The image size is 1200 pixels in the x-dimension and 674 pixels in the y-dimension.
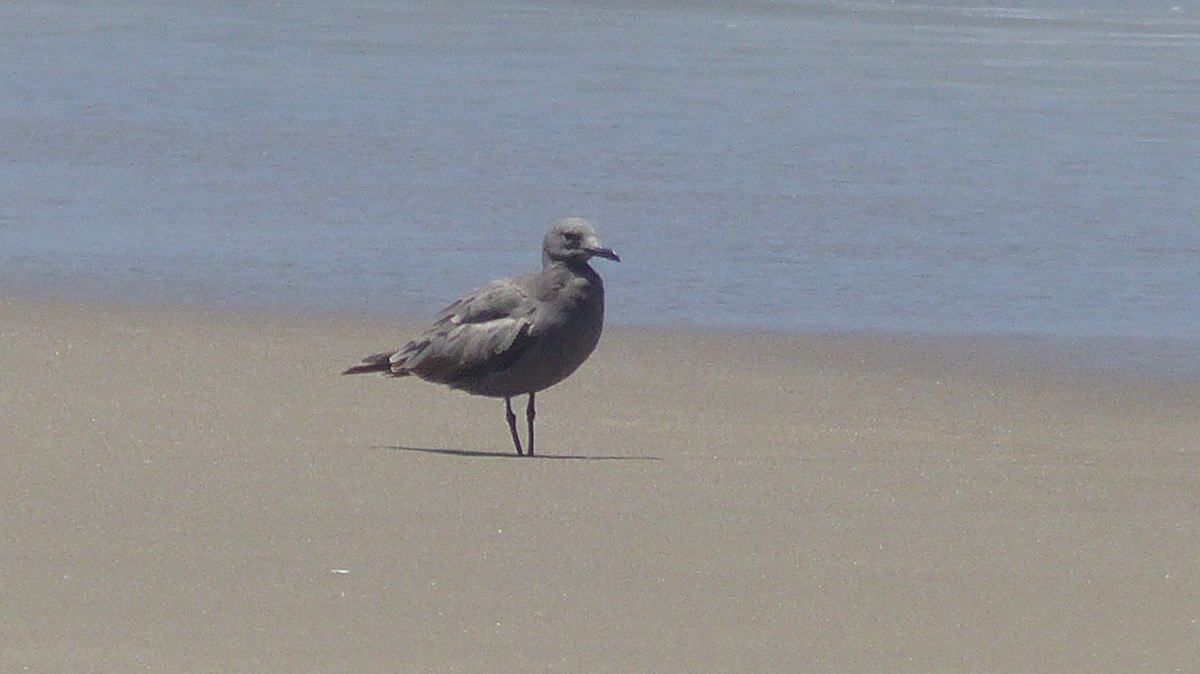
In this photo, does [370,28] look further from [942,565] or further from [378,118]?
[942,565]

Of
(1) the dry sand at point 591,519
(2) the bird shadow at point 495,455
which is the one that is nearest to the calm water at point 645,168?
(1) the dry sand at point 591,519

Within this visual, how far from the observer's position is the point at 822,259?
10.1 m

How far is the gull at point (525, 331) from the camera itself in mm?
6332

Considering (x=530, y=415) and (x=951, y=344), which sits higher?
(x=530, y=415)

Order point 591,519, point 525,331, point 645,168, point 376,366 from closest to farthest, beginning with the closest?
1. point 591,519
2. point 525,331
3. point 376,366
4. point 645,168

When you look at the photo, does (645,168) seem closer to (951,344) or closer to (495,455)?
(951,344)

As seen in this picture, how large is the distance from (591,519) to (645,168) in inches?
297

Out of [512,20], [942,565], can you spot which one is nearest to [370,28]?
[512,20]

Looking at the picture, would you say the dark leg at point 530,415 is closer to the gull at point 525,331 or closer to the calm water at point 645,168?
the gull at point 525,331

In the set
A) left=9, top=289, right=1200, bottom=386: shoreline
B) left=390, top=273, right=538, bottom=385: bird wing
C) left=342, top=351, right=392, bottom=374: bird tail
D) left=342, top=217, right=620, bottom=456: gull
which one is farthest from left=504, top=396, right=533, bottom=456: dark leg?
left=9, top=289, right=1200, bottom=386: shoreline

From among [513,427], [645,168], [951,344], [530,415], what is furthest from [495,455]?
[645,168]

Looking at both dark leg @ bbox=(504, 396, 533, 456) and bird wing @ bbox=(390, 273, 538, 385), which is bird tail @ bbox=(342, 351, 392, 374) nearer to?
bird wing @ bbox=(390, 273, 538, 385)

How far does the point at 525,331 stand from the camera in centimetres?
632

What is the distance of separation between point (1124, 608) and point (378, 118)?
34.9ft
